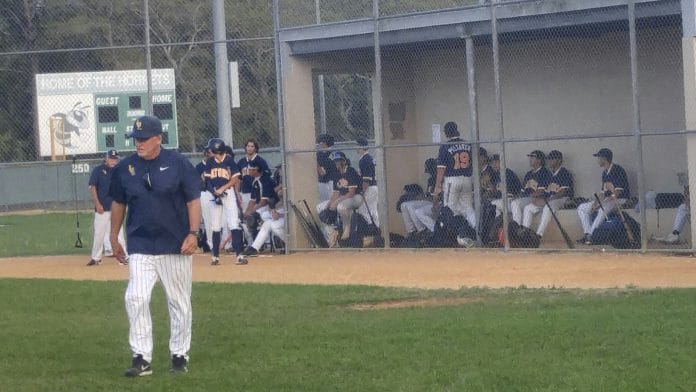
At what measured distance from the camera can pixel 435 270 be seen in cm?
1543

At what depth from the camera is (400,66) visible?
21062mm

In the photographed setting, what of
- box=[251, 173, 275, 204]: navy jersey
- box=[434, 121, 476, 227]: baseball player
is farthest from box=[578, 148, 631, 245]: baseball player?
box=[251, 173, 275, 204]: navy jersey

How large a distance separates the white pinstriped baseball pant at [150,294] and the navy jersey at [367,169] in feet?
34.4

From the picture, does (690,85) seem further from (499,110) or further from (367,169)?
(367,169)

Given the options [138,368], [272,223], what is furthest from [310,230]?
[138,368]

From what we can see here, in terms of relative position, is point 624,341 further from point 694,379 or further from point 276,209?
point 276,209

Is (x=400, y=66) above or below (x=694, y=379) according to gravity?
above

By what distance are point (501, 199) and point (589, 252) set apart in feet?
6.71

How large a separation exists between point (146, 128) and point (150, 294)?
117 cm

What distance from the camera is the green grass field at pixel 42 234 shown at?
22.9 metres

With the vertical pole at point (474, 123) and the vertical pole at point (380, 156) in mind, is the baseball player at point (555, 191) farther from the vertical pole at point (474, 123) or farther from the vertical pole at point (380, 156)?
the vertical pole at point (380, 156)

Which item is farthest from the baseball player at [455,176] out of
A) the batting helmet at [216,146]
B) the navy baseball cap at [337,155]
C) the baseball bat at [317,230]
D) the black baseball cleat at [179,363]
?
the black baseball cleat at [179,363]

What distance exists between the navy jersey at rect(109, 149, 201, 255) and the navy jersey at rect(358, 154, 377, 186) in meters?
10.5

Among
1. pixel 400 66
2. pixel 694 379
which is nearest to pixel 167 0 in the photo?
pixel 400 66
